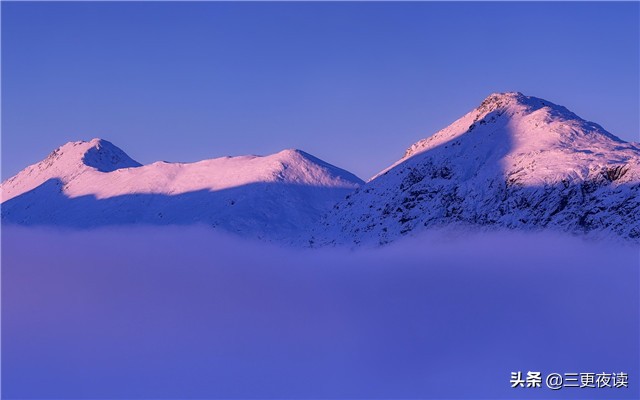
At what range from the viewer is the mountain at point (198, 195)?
4820 inches

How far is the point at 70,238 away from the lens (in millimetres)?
134500

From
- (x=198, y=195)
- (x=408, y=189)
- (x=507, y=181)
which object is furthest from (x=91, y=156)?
(x=507, y=181)

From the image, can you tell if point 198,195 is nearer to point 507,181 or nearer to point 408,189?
point 408,189

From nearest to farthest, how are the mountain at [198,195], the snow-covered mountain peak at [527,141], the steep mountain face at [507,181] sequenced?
the steep mountain face at [507,181] → the snow-covered mountain peak at [527,141] → the mountain at [198,195]

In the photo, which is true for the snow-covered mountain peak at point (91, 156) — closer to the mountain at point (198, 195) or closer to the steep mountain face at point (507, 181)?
the mountain at point (198, 195)

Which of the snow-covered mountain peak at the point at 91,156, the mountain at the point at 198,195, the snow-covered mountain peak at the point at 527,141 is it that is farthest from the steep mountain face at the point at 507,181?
the snow-covered mountain peak at the point at 91,156

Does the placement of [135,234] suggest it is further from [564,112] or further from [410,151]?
[564,112]

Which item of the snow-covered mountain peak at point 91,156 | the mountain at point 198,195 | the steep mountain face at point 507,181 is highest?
the snow-covered mountain peak at point 91,156

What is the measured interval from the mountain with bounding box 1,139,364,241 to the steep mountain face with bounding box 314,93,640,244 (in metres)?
19.1

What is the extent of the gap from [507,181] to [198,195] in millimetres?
71023

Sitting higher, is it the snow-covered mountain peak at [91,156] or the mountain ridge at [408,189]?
the snow-covered mountain peak at [91,156]

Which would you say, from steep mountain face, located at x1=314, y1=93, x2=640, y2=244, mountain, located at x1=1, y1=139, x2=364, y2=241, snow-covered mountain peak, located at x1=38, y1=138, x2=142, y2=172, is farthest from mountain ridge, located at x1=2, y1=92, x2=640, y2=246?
snow-covered mountain peak, located at x1=38, y1=138, x2=142, y2=172

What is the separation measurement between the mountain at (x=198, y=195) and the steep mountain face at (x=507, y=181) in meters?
19.1

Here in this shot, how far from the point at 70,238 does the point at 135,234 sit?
15199mm
